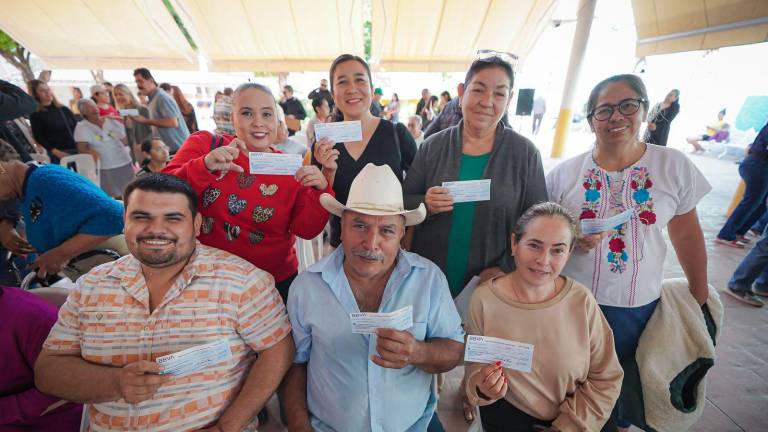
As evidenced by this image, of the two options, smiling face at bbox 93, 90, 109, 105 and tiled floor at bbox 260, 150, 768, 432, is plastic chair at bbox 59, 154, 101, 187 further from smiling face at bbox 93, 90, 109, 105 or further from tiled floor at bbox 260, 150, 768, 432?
tiled floor at bbox 260, 150, 768, 432

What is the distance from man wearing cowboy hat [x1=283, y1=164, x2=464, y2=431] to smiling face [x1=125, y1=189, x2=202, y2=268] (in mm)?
604

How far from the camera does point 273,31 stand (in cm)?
973

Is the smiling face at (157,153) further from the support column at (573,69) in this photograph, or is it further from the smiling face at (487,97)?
the support column at (573,69)

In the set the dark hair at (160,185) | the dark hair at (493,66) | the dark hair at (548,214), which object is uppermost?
the dark hair at (493,66)

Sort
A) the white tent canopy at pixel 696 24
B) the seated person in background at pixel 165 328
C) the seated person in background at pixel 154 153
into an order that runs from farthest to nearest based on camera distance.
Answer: the white tent canopy at pixel 696 24 → the seated person in background at pixel 154 153 → the seated person in background at pixel 165 328

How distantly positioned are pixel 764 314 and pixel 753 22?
5.40 metres

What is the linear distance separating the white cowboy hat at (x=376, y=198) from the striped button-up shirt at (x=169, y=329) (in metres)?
0.60

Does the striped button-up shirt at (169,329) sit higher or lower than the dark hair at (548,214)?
lower

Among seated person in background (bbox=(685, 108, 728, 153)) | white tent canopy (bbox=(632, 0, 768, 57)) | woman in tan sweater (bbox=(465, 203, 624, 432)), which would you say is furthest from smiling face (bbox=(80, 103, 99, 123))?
seated person in background (bbox=(685, 108, 728, 153))

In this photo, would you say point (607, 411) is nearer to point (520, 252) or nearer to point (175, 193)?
point (520, 252)

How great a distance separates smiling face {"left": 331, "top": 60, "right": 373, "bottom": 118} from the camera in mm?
2225

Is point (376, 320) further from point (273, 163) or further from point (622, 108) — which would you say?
point (622, 108)

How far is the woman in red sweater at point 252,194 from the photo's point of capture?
72.1 inches

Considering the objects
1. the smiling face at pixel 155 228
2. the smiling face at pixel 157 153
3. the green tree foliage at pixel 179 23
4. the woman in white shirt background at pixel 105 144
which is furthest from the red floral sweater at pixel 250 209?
the green tree foliage at pixel 179 23
